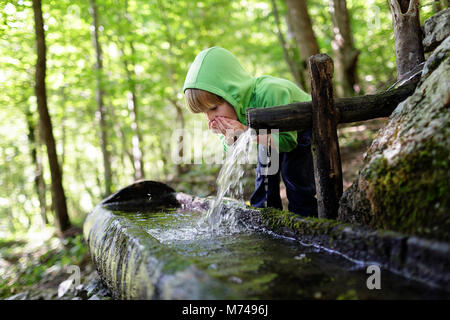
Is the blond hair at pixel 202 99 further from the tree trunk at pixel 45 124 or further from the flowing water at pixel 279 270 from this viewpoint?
the tree trunk at pixel 45 124

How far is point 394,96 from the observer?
218 centimetres

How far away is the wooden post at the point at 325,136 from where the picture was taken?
Result: 2.09 m

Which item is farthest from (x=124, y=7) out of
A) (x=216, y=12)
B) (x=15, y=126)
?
(x=15, y=126)

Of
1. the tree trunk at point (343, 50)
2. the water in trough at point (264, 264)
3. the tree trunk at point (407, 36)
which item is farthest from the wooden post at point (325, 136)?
the tree trunk at point (343, 50)

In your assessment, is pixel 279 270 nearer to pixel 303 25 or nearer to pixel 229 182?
pixel 229 182

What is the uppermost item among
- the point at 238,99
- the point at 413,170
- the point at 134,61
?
the point at 134,61

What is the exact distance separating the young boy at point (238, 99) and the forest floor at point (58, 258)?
2.37 metres

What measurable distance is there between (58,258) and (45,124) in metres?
2.67

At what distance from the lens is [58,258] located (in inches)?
230

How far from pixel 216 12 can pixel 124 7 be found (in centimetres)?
256

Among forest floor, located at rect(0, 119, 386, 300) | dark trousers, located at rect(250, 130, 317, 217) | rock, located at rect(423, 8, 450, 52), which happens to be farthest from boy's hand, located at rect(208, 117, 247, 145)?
forest floor, located at rect(0, 119, 386, 300)

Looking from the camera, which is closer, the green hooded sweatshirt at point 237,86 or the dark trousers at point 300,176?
the green hooded sweatshirt at point 237,86

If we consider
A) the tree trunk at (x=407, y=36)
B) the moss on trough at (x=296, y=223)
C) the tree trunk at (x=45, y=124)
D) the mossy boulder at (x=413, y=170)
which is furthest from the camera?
the tree trunk at (x=45, y=124)

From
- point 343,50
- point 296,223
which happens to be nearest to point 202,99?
point 296,223
